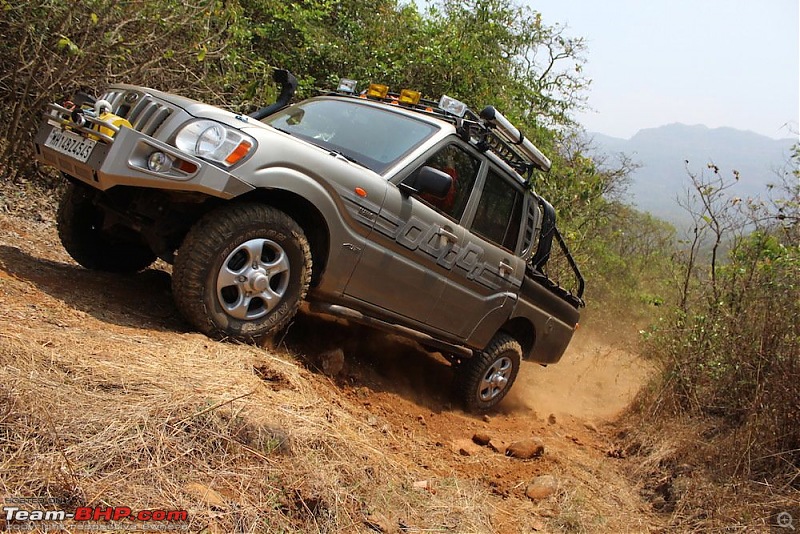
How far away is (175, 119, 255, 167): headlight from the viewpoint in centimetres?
427

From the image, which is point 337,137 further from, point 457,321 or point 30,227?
point 30,227

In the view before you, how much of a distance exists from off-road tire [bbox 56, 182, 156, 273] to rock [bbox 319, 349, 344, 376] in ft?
5.29

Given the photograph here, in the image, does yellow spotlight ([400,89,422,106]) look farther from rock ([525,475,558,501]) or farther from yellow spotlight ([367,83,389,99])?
rock ([525,475,558,501])

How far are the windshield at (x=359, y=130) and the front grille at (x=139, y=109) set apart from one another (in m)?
1.12

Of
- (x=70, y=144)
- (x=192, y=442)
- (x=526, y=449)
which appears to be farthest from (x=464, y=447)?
(x=70, y=144)

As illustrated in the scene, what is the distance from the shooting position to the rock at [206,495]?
284cm

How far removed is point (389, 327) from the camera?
5430 mm

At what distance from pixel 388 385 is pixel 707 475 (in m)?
2.43

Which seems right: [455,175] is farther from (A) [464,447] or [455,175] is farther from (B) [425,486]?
(B) [425,486]

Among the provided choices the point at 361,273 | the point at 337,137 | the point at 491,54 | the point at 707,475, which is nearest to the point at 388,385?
the point at 361,273

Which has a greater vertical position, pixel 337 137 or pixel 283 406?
pixel 337 137

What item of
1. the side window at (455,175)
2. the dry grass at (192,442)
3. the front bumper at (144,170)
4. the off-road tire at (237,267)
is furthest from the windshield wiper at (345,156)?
the dry grass at (192,442)

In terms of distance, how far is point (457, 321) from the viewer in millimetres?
6051

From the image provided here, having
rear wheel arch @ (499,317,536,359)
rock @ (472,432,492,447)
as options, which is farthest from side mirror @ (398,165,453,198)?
rear wheel arch @ (499,317,536,359)
